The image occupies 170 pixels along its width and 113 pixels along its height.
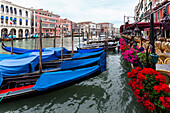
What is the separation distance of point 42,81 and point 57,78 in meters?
0.49

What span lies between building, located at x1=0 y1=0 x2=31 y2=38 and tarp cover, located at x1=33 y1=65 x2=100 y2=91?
34.4 m

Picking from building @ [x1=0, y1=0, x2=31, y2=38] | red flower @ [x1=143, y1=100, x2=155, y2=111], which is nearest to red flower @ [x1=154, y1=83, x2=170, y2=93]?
red flower @ [x1=143, y1=100, x2=155, y2=111]

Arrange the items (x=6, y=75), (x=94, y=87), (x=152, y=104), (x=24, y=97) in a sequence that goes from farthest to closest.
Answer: (x=94, y=87), (x=6, y=75), (x=24, y=97), (x=152, y=104)

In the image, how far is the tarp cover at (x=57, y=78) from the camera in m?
4.00

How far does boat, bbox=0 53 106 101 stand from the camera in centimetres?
397

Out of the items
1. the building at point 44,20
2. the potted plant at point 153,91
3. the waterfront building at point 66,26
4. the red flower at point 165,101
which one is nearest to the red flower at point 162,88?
the potted plant at point 153,91

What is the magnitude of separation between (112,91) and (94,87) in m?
0.77

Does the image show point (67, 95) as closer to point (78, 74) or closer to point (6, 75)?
point (78, 74)

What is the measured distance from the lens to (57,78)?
4.26m

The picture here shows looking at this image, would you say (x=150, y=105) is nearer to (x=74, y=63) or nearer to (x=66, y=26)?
(x=74, y=63)

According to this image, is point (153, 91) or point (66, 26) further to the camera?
point (66, 26)

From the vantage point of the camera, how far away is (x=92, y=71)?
193 inches

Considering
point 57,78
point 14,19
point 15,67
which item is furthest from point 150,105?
point 14,19

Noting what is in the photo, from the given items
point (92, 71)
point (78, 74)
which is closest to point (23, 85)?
point (78, 74)
